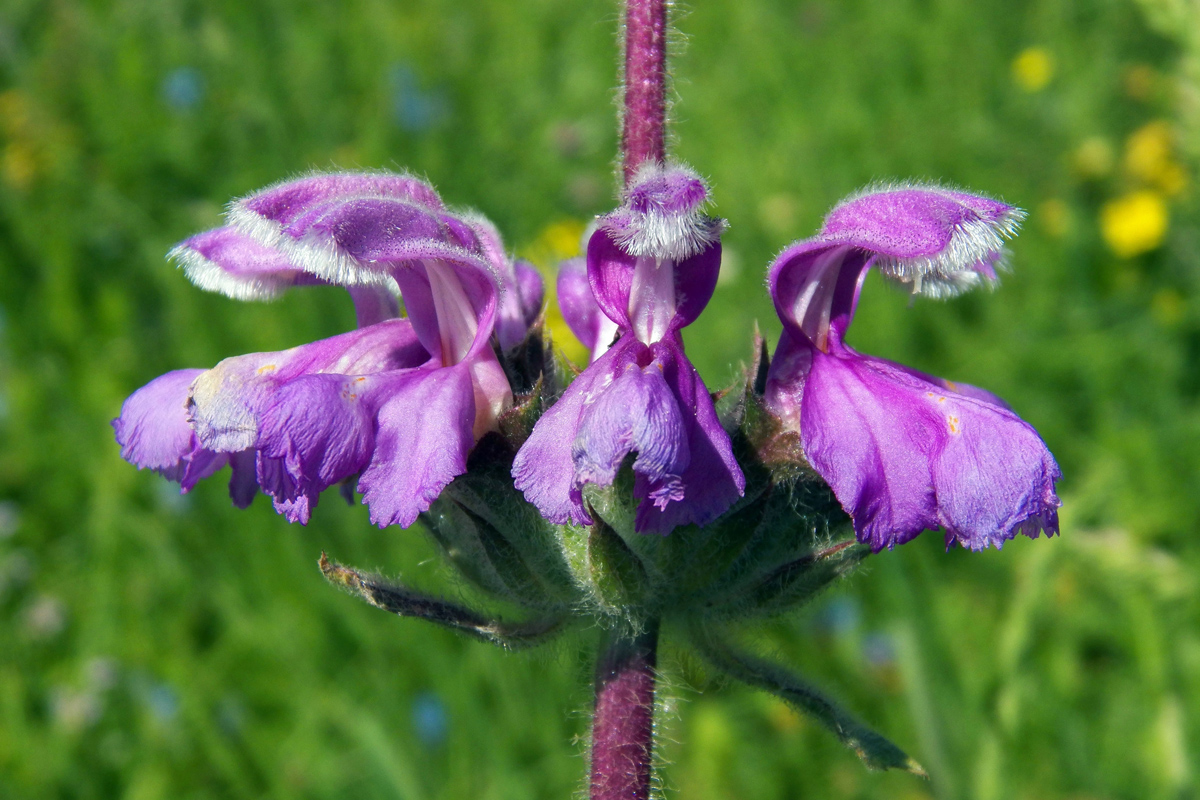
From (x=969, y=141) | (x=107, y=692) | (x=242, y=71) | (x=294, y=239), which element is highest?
(x=294, y=239)

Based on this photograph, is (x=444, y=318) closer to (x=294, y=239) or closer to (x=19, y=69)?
(x=294, y=239)

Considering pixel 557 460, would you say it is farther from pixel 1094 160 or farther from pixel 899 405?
pixel 1094 160

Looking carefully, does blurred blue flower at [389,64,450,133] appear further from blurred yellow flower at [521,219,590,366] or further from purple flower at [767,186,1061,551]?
purple flower at [767,186,1061,551]

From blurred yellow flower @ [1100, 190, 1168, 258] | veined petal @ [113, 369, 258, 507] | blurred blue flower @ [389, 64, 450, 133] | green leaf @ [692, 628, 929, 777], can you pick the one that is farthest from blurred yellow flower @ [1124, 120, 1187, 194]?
veined petal @ [113, 369, 258, 507]

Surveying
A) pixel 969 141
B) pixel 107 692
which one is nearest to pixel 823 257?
pixel 107 692

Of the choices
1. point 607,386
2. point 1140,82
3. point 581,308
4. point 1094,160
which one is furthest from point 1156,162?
point 607,386
